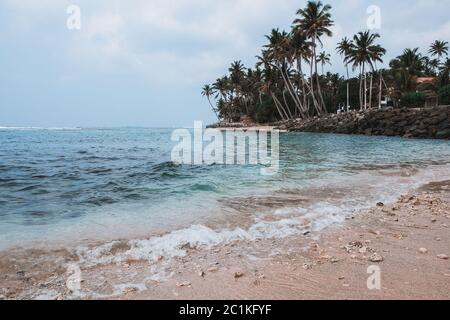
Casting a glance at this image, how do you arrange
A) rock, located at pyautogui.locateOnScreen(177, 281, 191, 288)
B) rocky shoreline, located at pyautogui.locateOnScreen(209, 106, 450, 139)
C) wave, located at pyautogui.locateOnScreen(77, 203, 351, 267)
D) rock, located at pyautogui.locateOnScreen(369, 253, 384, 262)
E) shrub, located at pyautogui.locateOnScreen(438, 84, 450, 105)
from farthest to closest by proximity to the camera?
shrub, located at pyautogui.locateOnScreen(438, 84, 450, 105), rocky shoreline, located at pyautogui.locateOnScreen(209, 106, 450, 139), wave, located at pyautogui.locateOnScreen(77, 203, 351, 267), rock, located at pyautogui.locateOnScreen(369, 253, 384, 262), rock, located at pyautogui.locateOnScreen(177, 281, 191, 288)

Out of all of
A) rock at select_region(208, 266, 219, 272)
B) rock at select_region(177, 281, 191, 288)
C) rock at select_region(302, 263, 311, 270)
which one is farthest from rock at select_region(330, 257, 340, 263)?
rock at select_region(177, 281, 191, 288)

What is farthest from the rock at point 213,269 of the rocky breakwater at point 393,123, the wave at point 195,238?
the rocky breakwater at point 393,123

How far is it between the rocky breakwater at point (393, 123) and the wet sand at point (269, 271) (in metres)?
37.0

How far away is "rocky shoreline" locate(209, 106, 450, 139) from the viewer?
122ft

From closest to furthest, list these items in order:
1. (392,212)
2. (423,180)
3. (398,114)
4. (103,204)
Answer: (392,212) → (103,204) → (423,180) → (398,114)

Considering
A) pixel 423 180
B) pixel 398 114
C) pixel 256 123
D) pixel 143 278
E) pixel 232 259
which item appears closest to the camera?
pixel 143 278

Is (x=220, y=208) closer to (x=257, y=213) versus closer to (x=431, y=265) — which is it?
(x=257, y=213)

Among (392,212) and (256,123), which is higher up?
(256,123)

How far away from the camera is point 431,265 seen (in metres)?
3.94

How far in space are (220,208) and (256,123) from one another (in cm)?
7938

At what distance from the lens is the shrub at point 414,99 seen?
5619cm

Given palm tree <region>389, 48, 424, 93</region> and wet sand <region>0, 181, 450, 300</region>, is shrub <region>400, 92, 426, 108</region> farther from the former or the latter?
wet sand <region>0, 181, 450, 300</region>

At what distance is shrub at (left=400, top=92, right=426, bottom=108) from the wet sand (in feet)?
196
